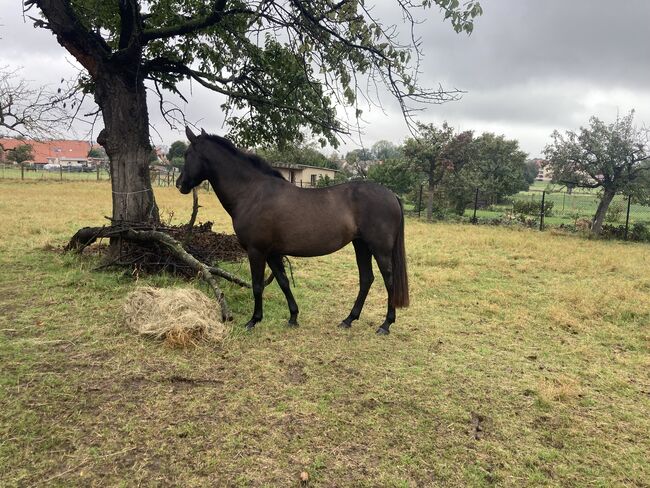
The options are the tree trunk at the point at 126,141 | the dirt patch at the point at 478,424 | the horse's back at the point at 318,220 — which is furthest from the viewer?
the tree trunk at the point at 126,141

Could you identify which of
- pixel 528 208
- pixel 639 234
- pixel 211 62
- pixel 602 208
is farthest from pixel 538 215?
pixel 211 62

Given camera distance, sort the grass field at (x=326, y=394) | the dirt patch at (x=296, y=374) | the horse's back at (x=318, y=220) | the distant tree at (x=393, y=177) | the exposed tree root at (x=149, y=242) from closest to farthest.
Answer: the grass field at (x=326, y=394) → the dirt patch at (x=296, y=374) → the horse's back at (x=318, y=220) → the exposed tree root at (x=149, y=242) → the distant tree at (x=393, y=177)

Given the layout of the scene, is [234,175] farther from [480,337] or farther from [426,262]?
[426,262]

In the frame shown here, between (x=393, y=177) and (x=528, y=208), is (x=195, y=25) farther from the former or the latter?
(x=528, y=208)

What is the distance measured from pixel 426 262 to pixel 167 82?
6.29m

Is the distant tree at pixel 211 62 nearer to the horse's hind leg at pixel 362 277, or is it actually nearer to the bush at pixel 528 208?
the horse's hind leg at pixel 362 277

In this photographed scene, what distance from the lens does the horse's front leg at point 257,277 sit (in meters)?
4.52

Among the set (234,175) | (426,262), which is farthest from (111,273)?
(426,262)

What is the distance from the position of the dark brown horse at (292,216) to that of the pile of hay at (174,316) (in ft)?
1.66

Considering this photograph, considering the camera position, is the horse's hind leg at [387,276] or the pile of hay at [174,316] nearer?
the pile of hay at [174,316]

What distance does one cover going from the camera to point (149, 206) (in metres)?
6.74

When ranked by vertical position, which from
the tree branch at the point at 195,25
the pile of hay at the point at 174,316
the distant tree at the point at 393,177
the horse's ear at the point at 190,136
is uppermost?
the tree branch at the point at 195,25

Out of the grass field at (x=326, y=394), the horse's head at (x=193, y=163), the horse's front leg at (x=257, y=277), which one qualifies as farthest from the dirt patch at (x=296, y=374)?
the horse's head at (x=193, y=163)

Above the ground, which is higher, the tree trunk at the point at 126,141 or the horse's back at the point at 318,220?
the tree trunk at the point at 126,141
